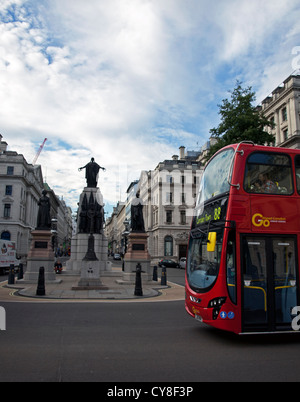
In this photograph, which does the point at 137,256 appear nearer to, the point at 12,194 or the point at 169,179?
the point at 169,179

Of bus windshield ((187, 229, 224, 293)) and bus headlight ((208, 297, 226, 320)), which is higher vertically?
bus windshield ((187, 229, 224, 293))

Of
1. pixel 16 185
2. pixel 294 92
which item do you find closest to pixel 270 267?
pixel 294 92

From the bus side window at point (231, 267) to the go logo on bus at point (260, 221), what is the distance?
1.93ft

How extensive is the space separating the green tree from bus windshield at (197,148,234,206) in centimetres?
2189

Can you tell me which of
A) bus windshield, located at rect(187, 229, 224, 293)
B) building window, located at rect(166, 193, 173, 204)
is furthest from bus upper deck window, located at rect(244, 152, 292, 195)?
building window, located at rect(166, 193, 173, 204)

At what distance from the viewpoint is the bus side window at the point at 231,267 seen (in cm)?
687

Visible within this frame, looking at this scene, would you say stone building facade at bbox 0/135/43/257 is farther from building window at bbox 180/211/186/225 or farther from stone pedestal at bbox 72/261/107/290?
stone pedestal at bbox 72/261/107/290

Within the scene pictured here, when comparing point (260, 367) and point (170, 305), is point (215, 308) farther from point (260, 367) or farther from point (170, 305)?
point (170, 305)

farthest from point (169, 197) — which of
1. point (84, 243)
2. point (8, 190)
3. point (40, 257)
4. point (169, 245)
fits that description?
point (40, 257)

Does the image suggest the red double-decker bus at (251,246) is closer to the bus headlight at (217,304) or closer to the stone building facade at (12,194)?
the bus headlight at (217,304)

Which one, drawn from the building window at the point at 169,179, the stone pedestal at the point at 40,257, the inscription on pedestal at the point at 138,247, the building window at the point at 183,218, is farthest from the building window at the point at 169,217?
the stone pedestal at the point at 40,257

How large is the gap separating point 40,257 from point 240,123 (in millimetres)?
20683

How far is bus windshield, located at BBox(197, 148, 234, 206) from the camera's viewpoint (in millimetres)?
7766
